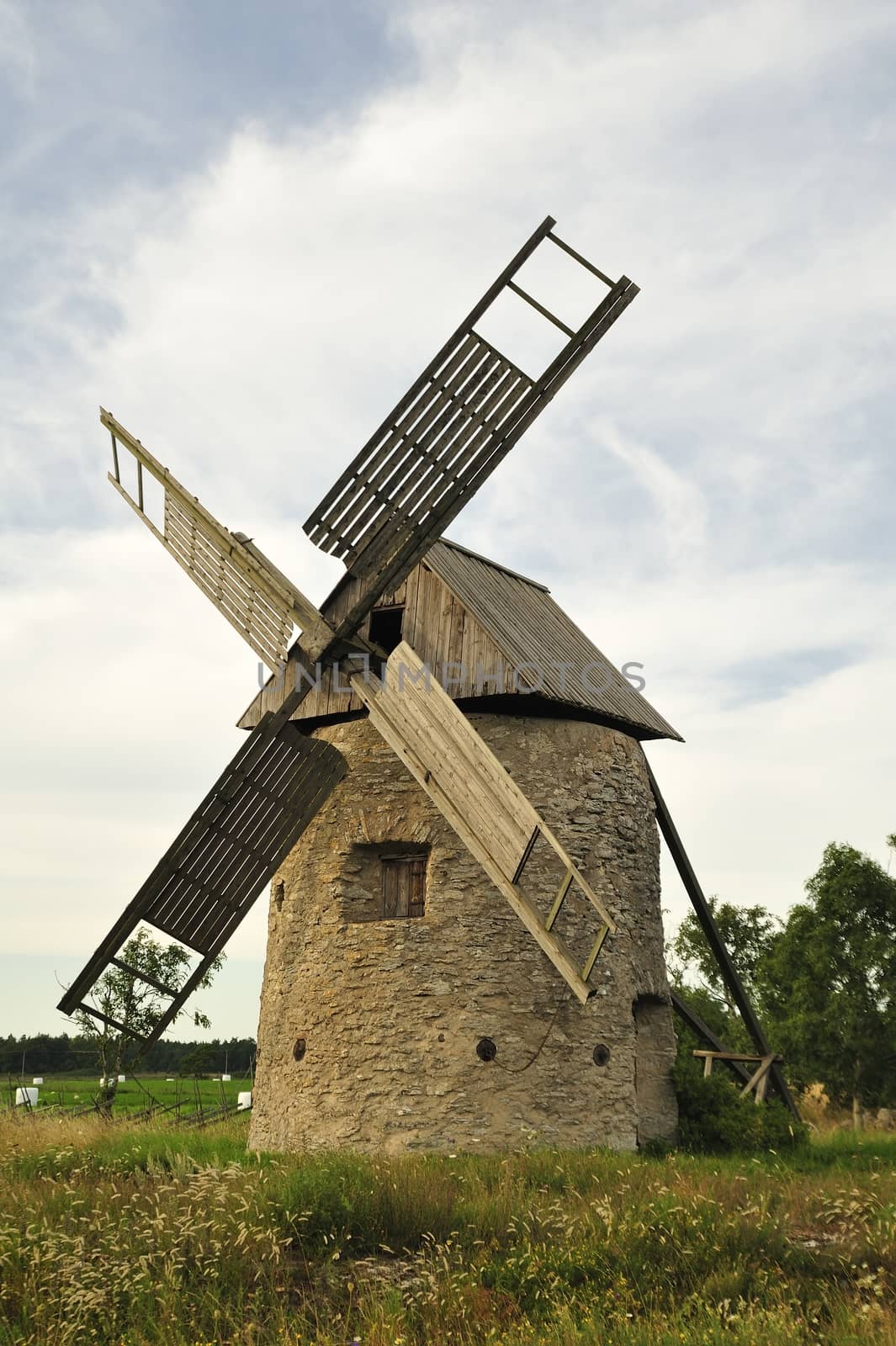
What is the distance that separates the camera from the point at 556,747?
11312 mm

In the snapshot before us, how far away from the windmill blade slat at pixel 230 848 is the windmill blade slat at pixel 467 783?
960 mm

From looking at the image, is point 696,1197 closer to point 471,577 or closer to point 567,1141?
point 567,1141

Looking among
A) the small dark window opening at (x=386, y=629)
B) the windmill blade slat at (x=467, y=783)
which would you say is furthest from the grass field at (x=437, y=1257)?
the small dark window opening at (x=386, y=629)

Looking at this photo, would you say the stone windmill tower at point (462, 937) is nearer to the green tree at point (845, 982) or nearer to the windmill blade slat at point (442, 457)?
the windmill blade slat at point (442, 457)

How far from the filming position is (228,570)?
12023mm

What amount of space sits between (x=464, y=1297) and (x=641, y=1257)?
1.15 m

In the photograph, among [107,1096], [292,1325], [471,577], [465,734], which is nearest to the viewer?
[292,1325]

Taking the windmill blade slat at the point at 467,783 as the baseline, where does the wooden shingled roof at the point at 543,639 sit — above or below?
above

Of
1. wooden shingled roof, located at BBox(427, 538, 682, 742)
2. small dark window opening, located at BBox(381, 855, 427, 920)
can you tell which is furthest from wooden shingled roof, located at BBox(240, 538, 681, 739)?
small dark window opening, located at BBox(381, 855, 427, 920)

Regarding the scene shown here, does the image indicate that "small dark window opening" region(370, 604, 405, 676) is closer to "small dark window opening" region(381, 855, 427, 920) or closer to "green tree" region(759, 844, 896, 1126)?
"small dark window opening" region(381, 855, 427, 920)

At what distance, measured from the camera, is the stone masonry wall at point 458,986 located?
33.4 ft

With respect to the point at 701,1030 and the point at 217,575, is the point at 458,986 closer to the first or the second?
the point at 701,1030

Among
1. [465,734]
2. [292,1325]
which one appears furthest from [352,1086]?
[292,1325]

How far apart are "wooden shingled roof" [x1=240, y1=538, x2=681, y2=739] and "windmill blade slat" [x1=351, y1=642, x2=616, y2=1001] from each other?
80 centimetres
